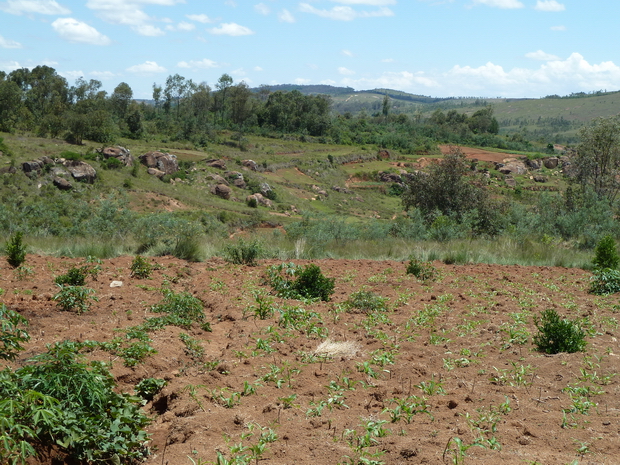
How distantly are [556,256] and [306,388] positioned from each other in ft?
28.5

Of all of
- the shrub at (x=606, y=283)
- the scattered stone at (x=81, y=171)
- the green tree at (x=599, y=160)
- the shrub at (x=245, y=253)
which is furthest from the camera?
the scattered stone at (x=81, y=171)

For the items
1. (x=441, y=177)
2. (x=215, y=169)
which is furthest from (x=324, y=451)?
(x=215, y=169)

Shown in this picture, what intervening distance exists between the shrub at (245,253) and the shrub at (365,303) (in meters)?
2.80

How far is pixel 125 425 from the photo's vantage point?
3.44 meters

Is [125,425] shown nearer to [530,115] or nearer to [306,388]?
[306,388]

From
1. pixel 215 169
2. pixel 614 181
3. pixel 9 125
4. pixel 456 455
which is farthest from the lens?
pixel 215 169

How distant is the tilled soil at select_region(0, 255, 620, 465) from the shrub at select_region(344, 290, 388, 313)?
0.10 meters

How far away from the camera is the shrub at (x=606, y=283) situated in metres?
8.14

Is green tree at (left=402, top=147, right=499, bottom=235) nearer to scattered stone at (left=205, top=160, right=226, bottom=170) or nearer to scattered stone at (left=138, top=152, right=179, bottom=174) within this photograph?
scattered stone at (left=138, top=152, right=179, bottom=174)

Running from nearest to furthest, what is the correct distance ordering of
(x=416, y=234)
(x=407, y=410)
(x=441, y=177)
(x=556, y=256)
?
(x=407, y=410) < (x=556, y=256) < (x=416, y=234) < (x=441, y=177)

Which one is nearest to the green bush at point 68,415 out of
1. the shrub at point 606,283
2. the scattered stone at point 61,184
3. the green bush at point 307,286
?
the green bush at point 307,286

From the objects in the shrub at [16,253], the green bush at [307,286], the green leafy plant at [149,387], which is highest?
the shrub at [16,253]

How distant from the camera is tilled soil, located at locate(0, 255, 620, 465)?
3357 mm

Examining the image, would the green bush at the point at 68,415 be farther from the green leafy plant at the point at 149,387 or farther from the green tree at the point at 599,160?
the green tree at the point at 599,160
